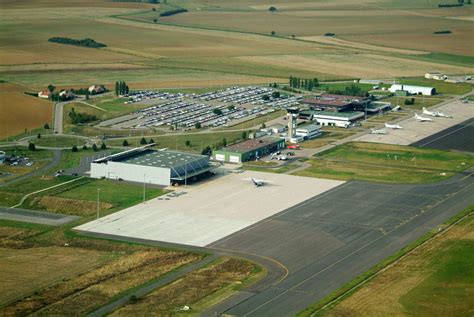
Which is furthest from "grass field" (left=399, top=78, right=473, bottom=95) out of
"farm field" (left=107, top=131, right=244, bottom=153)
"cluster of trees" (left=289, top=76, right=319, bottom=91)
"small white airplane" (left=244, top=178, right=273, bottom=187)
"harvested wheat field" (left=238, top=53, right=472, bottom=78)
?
"small white airplane" (left=244, top=178, right=273, bottom=187)

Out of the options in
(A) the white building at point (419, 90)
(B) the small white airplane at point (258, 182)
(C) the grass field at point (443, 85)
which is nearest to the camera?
(B) the small white airplane at point (258, 182)

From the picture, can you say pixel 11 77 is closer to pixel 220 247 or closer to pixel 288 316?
pixel 220 247

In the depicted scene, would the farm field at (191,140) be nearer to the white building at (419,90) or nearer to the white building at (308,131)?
the white building at (308,131)

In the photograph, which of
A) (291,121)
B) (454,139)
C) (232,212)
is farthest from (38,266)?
(454,139)

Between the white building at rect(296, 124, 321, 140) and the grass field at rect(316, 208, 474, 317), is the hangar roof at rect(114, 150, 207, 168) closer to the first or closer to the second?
the white building at rect(296, 124, 321, 140)

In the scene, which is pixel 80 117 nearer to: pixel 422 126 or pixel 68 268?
pixel 422 126

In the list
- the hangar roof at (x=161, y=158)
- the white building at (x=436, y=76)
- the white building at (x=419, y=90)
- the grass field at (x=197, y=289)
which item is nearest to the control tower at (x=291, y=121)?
the hangar roof at (x=161, y=158)

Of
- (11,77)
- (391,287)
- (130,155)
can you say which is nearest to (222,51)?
(11,77)
